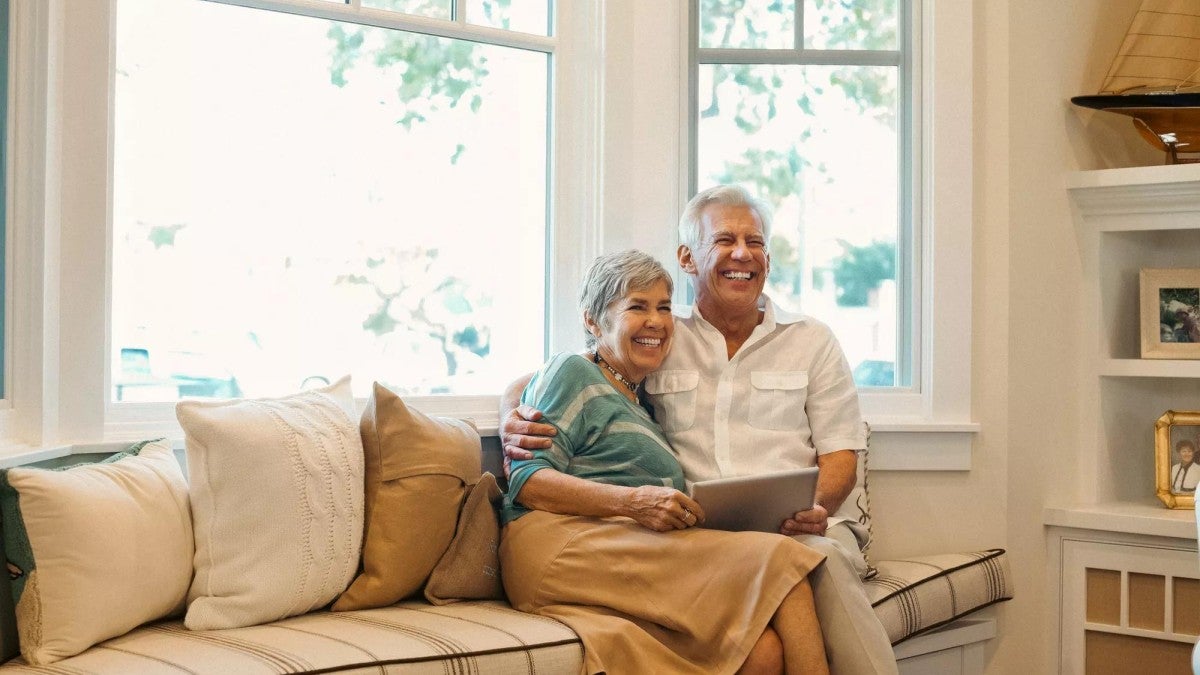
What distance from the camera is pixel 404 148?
298cm

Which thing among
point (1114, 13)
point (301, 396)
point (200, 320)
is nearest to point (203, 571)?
point (301, 396)

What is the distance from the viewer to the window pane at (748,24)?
10.7 feet

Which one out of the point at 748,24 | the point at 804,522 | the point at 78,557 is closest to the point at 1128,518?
the point at 804,522

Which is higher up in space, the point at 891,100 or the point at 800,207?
the point at 891,100

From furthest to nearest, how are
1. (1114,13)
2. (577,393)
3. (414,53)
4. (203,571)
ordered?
(1114,13) → (414,53) → (577,393) → (203,571)

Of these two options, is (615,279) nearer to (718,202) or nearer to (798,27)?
(718,202)

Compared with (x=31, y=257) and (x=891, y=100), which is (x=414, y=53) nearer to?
(x=31, y=257)

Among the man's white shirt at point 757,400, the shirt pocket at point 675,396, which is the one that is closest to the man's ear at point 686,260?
the man's white shirt at point 757,400

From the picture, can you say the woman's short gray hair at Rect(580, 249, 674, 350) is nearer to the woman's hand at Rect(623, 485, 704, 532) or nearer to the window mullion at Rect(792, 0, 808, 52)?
the woman's hand at Rect(623, 485, 704, 532)

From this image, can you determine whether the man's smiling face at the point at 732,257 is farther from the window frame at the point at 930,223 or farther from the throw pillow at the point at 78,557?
the throw pillow at the point at 78,557

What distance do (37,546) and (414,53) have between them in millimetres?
1608

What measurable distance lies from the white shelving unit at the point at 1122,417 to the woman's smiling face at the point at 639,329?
1.41m

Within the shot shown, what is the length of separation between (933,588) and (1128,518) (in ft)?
2.41

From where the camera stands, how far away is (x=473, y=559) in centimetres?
243
